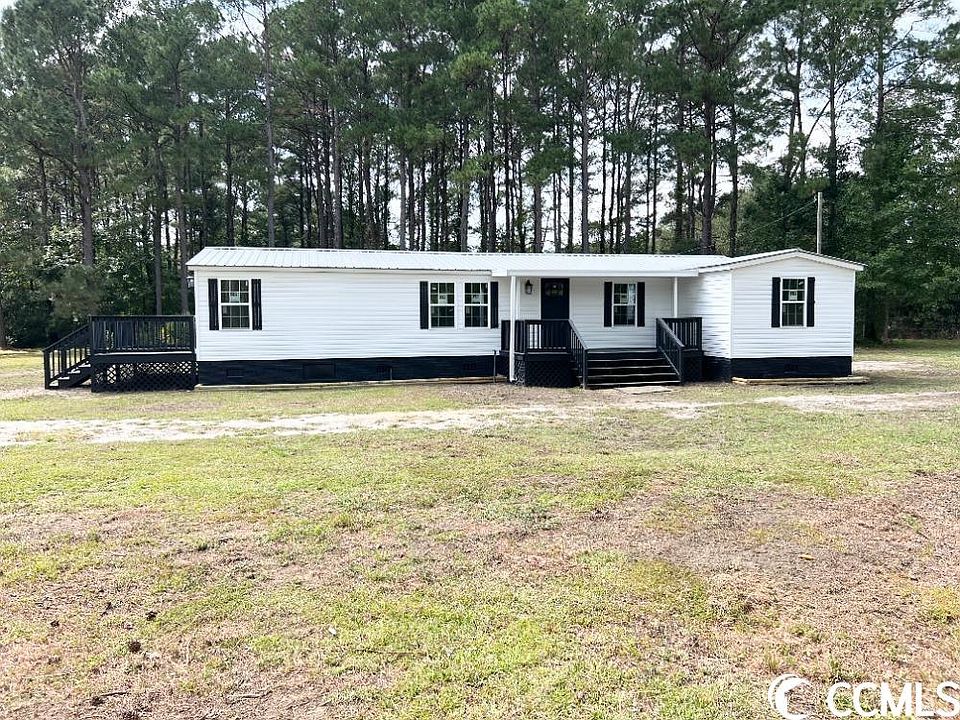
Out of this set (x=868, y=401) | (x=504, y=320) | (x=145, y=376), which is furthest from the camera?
(x=504, y=320)

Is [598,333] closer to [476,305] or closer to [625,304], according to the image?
[625,304]

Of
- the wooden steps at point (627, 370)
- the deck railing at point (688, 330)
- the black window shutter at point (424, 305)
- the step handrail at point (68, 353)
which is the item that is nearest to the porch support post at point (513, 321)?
the wooden steps at point (627, 370)

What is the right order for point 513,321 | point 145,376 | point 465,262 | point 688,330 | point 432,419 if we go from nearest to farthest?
point 432,419, point 145,376, point 513,321, point 688,330, point 465,262

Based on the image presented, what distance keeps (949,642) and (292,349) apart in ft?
44.1

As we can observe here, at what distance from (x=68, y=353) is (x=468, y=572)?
1447 centimetres

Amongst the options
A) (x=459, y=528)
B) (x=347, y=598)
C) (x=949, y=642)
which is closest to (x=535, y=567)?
(x=459, y=528)

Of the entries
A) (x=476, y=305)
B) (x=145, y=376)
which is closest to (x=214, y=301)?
(x=145, y=376)

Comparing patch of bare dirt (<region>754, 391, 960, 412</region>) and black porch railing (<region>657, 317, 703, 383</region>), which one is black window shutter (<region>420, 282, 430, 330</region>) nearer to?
black porch railing (<region>657, 317, 703, 383</region>)

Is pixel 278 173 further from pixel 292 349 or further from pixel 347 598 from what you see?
pixel 347 598

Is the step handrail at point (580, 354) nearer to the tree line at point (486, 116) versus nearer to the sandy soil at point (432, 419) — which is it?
the sandy soil at point (432, 419)

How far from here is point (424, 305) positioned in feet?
50.4

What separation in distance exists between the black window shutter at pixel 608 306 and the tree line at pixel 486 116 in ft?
42.2

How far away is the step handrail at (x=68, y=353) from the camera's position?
13.7m

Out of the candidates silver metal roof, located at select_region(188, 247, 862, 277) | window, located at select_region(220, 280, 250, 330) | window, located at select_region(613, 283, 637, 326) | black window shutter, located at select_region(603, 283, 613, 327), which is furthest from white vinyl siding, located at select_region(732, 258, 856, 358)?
window, located at select_region(220, 280, 250, 330)
